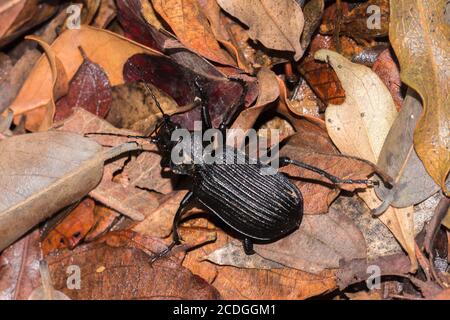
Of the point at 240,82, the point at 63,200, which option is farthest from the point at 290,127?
the point at 63,200

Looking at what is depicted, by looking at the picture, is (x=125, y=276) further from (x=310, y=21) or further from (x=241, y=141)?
(x=310, y=21)

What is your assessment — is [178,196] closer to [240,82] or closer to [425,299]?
[240,82]

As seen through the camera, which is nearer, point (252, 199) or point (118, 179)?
point (252, 199)

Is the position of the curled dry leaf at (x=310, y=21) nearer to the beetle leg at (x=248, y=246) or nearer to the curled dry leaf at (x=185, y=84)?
the curled dry leaf at (x=185, y=84)

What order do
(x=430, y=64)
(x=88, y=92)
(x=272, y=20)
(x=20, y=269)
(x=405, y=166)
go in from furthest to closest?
1. (x=88, y=92)
2. (x=272, y=20)
3. (x=20, y=269)
4. (x=405, y=166)
5. (x=430, y=64)

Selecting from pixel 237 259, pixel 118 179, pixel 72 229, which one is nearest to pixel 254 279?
pixel 237 259

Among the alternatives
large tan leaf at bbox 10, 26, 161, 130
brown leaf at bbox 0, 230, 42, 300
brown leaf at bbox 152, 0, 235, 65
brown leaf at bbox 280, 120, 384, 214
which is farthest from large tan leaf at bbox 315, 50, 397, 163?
brown leaf at bbox 0, 230, 42, 300
